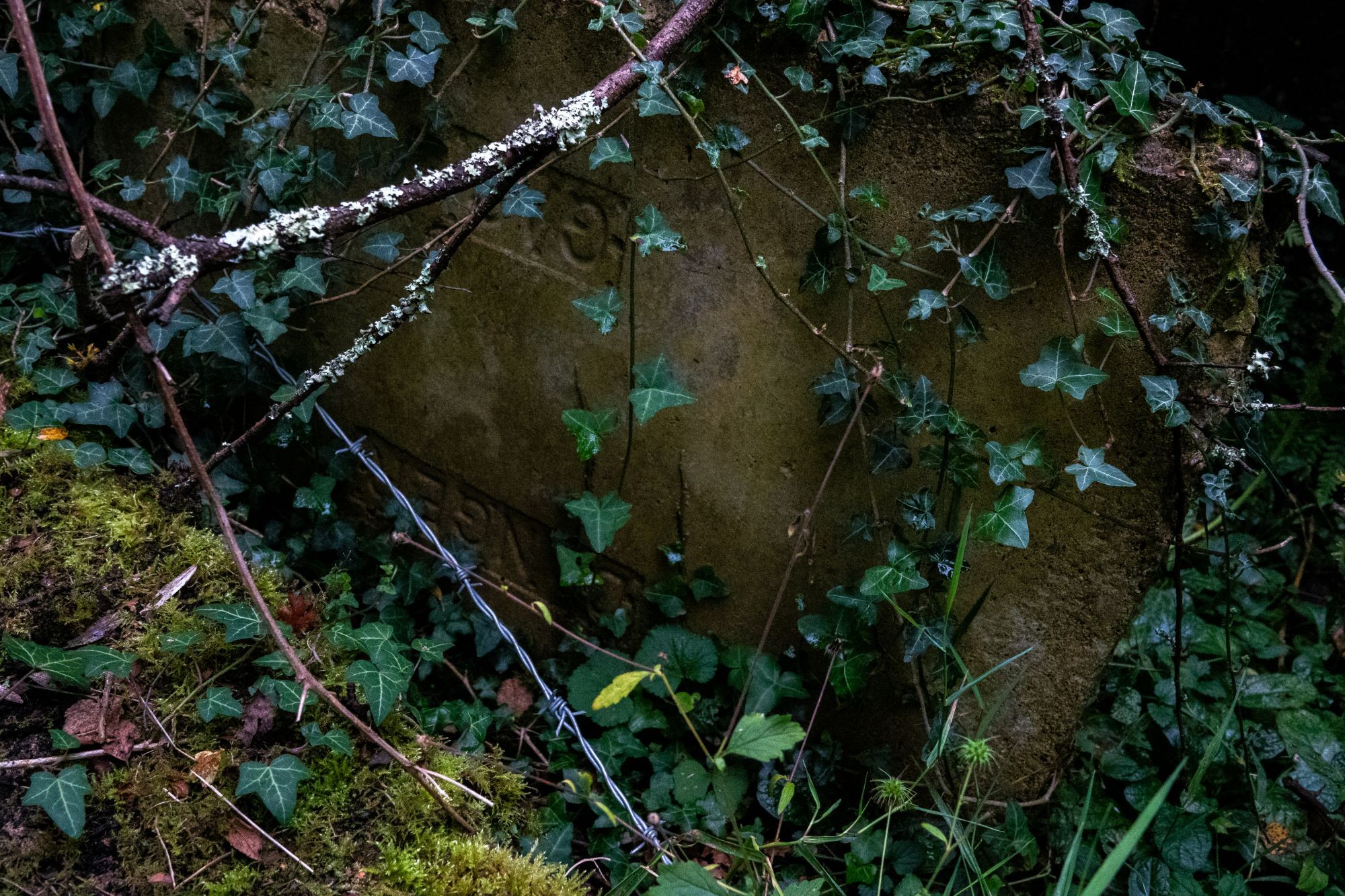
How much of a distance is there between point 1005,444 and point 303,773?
66.8 inches

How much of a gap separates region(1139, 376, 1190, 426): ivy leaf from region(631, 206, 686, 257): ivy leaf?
1028 millimetres

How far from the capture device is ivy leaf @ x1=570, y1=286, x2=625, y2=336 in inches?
82.4

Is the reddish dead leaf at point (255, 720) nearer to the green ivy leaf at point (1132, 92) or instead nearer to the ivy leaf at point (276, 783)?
the ivy leaf at point (276, 783)

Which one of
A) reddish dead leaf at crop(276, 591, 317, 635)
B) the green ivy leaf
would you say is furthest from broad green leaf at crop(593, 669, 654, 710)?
the green ivy leaf

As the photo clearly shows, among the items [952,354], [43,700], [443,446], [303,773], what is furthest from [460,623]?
[952,354]

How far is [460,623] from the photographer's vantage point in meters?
2.60

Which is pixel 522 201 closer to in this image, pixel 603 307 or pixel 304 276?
pixel 603 307

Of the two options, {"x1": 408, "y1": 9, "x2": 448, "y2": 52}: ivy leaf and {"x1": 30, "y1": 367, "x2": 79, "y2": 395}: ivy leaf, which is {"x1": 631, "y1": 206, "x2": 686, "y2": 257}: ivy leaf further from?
{"x1": 30, "y1": 367, "x2": 79, "y2": 395}: ivy leaf

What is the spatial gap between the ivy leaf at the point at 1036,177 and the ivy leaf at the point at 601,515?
121cm

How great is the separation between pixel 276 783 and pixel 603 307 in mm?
1255

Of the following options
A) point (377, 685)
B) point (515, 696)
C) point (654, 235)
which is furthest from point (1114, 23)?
point (515, 696)

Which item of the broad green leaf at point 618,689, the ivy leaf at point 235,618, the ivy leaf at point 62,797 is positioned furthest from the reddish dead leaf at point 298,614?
the broad green leaf at point 618,689

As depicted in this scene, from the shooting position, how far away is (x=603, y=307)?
2.10m

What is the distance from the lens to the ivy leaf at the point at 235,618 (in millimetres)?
1964
